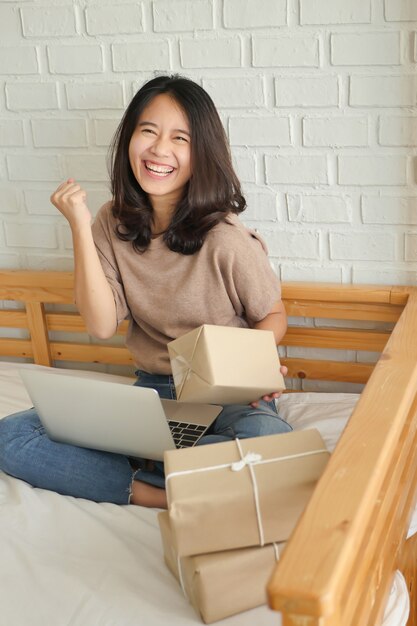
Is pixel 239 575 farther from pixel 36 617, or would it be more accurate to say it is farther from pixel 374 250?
pixel 374 250

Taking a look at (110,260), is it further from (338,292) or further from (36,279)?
(338,292)

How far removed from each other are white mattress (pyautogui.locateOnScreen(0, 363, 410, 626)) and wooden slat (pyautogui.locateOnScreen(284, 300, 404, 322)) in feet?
1.05

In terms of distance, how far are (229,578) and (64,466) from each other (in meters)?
0.45

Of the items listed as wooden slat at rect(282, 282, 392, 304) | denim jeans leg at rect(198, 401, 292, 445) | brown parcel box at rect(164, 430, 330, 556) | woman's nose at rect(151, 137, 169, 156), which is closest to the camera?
brown parcel box at rect(164, 430, 330, 556)

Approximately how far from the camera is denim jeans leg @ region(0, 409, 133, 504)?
129 centimetres

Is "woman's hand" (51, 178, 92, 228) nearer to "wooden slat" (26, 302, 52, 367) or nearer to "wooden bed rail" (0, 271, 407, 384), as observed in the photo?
"wooden bed rail" (0, 271, 407, 384)

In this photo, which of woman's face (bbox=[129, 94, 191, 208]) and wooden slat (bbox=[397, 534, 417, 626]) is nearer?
wooden slat (bbox=[397, 534, 417, 626])

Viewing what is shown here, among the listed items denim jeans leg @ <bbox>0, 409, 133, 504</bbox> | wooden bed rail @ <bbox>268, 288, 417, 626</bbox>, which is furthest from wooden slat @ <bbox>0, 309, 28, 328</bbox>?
wooden bed rail @ <bbox>268, 288, 417, 626</bbox>

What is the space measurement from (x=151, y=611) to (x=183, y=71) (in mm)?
→ 1034

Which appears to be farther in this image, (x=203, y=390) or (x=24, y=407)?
(x=24, y=407)

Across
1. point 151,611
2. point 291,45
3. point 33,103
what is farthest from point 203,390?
point 33,103

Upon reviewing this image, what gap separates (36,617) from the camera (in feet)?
3.29

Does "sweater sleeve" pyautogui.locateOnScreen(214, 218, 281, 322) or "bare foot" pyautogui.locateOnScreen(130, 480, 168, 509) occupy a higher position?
"sweater sleeve" pyautogui.locateOnScreen(214, 218, 281, 322)

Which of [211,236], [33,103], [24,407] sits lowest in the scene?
[24,407]
